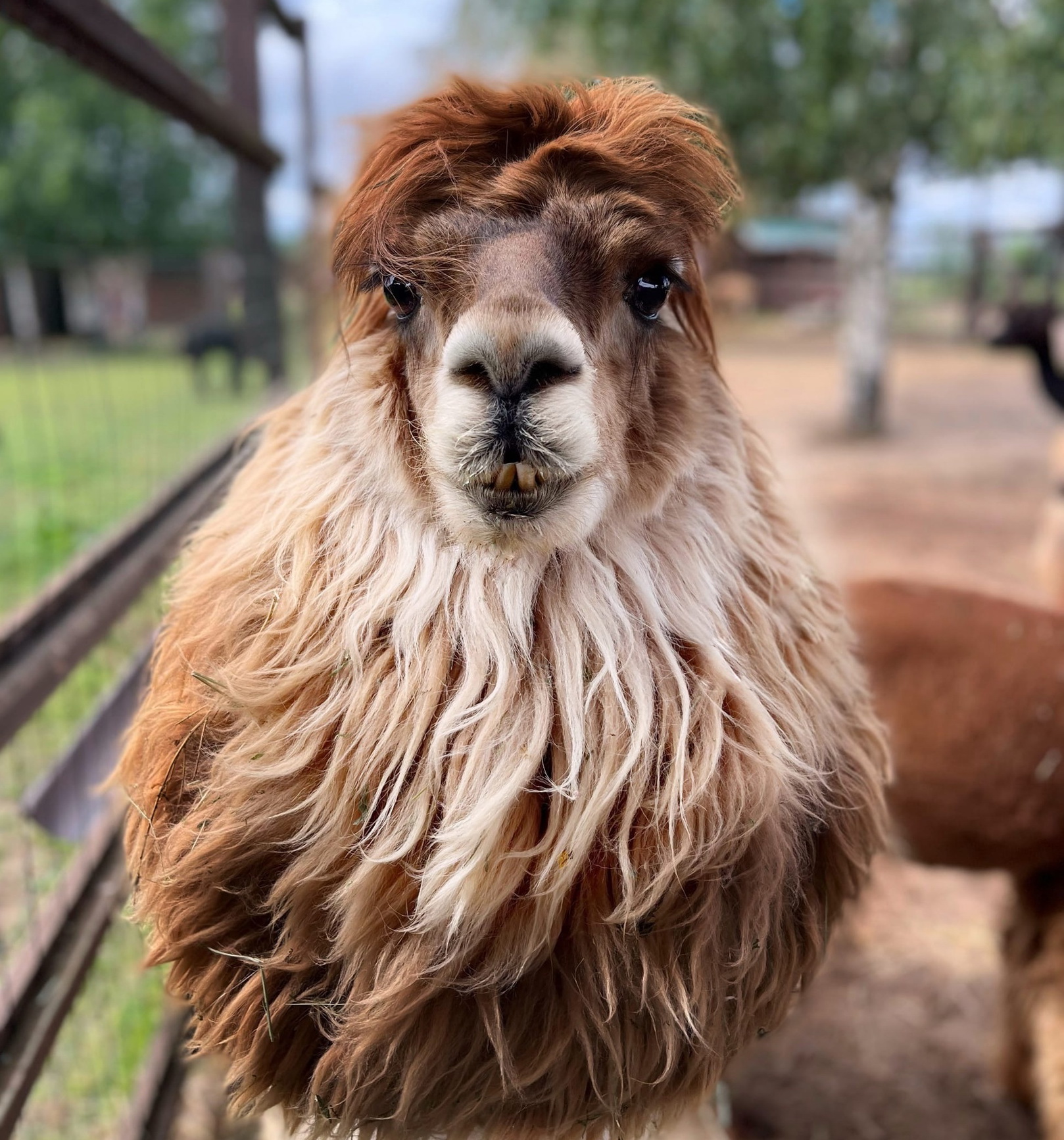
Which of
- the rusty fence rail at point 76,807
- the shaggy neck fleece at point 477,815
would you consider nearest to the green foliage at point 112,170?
the rusty fence rail at point 76,807

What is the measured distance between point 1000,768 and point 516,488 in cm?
172

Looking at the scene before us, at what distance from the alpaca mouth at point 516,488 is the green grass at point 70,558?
89 cm

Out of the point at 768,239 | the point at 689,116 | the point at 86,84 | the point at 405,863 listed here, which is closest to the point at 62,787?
the point at 405,863

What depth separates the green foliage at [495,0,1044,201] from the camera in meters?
8.29

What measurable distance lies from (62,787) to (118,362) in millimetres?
6506

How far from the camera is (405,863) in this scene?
3.85 feet

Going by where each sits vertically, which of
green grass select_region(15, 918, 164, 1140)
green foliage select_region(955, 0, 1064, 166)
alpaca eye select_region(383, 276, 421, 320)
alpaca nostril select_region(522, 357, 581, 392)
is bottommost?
green grass select_region(15, 918, 164, 1140)

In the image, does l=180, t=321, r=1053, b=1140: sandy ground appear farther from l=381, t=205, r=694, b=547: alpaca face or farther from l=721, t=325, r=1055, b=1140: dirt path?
l=381, t=205, r=694, b=547: alpaca face

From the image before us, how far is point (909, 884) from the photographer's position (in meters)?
3.31

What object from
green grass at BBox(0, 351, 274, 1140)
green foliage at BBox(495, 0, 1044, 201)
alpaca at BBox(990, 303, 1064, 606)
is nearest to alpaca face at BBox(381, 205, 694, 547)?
green grass at BBox(0, 351, 274, 1140)

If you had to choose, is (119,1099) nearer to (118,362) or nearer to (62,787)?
(62,787)

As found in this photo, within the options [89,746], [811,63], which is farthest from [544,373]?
[811,63]

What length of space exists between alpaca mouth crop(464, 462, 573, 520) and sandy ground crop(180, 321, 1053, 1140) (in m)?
0.76

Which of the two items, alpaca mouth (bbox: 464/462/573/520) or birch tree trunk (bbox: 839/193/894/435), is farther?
birch tree trunk (bbox: 839/193/894/435)
